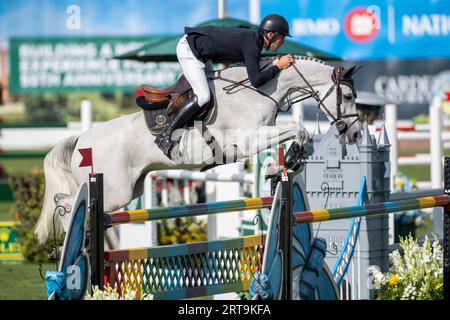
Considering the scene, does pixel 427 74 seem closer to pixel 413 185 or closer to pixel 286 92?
pixel 413 185

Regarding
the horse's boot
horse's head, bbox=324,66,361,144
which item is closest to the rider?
horse's head, bbox=324,66,361,144

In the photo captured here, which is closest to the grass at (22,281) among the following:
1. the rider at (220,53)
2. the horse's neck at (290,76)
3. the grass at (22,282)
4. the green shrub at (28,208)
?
the grass at (22,282)

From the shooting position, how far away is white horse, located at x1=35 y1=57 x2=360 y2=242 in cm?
583

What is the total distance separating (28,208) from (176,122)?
3.19 m

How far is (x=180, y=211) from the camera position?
4.64m

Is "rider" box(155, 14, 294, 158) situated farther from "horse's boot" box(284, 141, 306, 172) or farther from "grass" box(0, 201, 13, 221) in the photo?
"grass" box(0, 201, 13, 221)

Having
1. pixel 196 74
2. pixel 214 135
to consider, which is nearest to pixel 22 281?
pixel 214 135

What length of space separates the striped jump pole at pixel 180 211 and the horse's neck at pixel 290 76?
107 cm

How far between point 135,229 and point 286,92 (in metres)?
2.96

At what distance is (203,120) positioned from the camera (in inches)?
233

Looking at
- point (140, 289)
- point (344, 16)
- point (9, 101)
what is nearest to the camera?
A: point (140, 289)

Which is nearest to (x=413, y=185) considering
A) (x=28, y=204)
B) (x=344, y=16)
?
(x=28, y=204)

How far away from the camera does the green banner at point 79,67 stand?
15.4 m

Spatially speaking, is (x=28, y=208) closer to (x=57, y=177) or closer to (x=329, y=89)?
(x=57, y=177)
